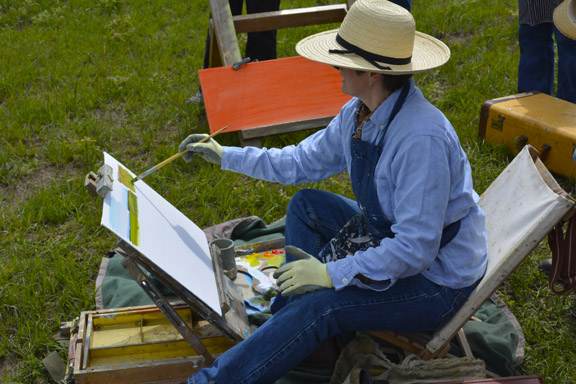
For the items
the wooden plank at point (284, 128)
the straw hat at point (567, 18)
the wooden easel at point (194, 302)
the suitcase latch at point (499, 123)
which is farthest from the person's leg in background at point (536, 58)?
the wooden easel at point (194, 302)

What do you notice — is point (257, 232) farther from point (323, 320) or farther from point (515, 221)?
point (515, 221)

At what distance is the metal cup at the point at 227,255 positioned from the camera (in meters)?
2.89

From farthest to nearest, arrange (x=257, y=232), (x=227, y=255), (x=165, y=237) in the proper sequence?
1. (x=257, y=232)
2. (x=227, y=255)
3. (x=165, y=237)

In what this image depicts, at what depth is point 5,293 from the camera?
119 inches

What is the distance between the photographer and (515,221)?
7.84 ft

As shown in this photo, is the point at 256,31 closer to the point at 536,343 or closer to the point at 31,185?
the point at 31,185

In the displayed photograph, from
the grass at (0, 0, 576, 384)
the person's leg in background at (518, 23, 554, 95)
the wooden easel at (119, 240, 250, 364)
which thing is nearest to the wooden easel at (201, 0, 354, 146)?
the grass at (0, 0, 576, 384)

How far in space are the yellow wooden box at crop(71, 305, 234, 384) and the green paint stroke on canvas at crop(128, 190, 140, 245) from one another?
0.51m

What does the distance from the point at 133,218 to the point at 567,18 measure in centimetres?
272

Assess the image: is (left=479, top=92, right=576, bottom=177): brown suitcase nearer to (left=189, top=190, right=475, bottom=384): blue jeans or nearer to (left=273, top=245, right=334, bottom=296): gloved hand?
(left=189, top=190, right=475, bottom=384): blue jeans

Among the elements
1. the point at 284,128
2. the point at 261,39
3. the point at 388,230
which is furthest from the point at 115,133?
the point at 388,230

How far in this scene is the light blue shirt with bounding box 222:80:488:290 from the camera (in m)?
2.10

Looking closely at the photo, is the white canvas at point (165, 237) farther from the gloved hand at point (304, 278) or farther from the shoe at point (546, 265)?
the shoe at point (546, 265)

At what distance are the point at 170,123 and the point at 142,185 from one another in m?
2.12
